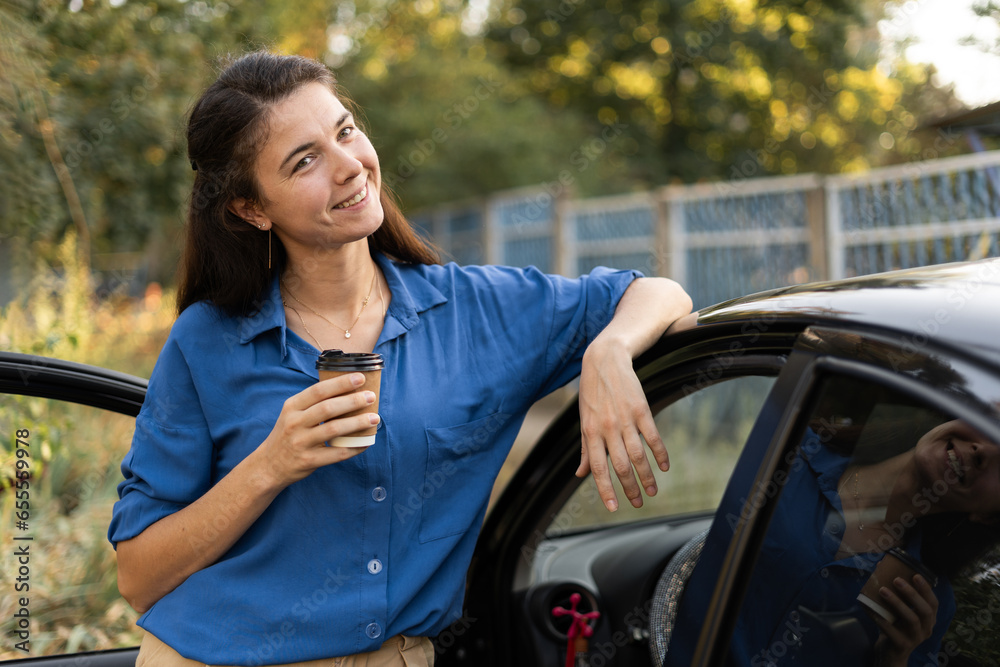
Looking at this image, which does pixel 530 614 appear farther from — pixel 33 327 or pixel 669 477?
pixel 33 327

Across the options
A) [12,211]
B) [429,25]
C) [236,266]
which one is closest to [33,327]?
[12,211]

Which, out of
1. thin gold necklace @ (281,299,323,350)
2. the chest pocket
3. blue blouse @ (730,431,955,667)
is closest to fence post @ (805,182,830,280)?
the chest pocket

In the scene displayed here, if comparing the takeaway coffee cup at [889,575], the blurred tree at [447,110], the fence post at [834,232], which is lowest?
the takeaway coffee cup at [889,575]

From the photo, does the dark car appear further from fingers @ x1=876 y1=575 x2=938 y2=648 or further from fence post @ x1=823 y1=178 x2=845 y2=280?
fence post @ x1=823 y1=178 x2=845 y2=280

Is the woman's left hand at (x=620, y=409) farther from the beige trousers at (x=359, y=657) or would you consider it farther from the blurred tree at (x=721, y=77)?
the blurred tree at (x=721, y=77)

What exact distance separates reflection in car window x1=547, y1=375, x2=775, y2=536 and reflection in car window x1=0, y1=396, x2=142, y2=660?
88.3 inches

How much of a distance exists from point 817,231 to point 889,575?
5759 mm

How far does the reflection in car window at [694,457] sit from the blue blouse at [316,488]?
2.74 meters

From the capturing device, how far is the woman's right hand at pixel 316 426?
1479 mm

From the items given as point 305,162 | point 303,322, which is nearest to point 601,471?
point 303,322

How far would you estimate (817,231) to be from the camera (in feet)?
21.3

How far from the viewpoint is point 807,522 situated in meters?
1.24

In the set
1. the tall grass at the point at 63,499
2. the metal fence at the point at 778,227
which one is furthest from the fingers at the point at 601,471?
the metal fence at the point at 778,227

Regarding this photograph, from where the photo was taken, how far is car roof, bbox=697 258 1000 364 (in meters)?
1.02
